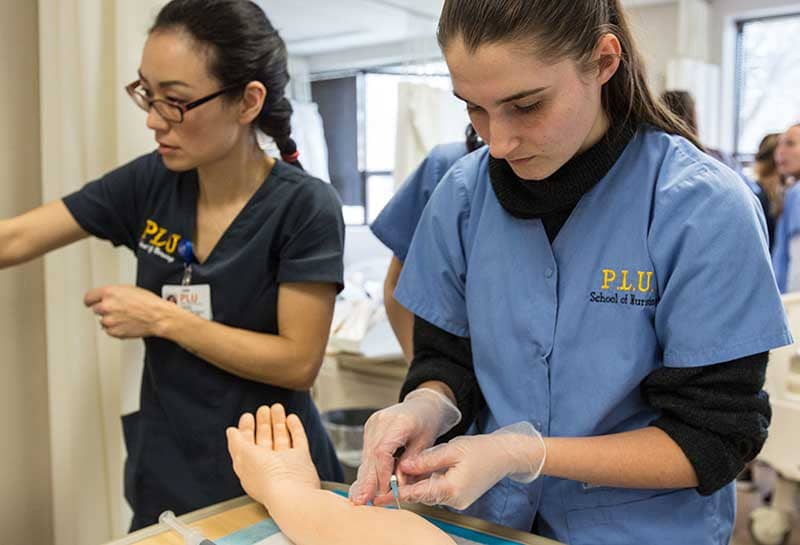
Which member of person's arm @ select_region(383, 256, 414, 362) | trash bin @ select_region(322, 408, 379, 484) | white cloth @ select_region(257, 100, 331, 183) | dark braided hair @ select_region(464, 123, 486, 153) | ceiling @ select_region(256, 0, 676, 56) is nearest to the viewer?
dark braided hair @ select_region(464, 123, 486, 153)

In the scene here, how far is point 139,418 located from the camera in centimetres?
139

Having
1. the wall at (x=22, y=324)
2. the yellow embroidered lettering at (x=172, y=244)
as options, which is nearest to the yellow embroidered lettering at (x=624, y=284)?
the yellow embroidered lettering at (x=172, y=244)

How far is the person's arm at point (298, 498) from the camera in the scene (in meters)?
0.85

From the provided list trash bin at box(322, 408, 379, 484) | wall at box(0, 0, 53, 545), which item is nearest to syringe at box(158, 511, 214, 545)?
wall at box(0, 0, 53, 545)

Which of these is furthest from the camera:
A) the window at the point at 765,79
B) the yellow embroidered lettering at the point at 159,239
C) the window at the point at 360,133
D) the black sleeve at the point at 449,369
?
the window at the point at 360,133

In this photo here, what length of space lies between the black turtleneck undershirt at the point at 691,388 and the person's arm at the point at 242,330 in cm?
44

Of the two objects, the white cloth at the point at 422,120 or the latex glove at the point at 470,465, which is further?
the white cloth at the point at 422,120

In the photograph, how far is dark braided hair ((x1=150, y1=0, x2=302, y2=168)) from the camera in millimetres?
1217

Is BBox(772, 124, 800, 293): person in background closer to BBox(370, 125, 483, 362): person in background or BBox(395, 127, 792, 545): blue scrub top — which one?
BBox(370, 125, 483, 362): person in background

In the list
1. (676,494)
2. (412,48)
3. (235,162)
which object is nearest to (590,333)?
(676,494)

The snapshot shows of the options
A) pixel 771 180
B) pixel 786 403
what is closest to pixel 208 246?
pixel 786 403

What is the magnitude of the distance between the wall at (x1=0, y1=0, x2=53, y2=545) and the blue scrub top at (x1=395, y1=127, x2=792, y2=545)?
105 cm

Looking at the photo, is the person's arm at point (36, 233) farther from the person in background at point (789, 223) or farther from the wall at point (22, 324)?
the person in background at point (789, 223)

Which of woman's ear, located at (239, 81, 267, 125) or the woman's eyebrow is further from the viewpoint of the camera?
woman's ear, located at (239, 81, 267, 125)
